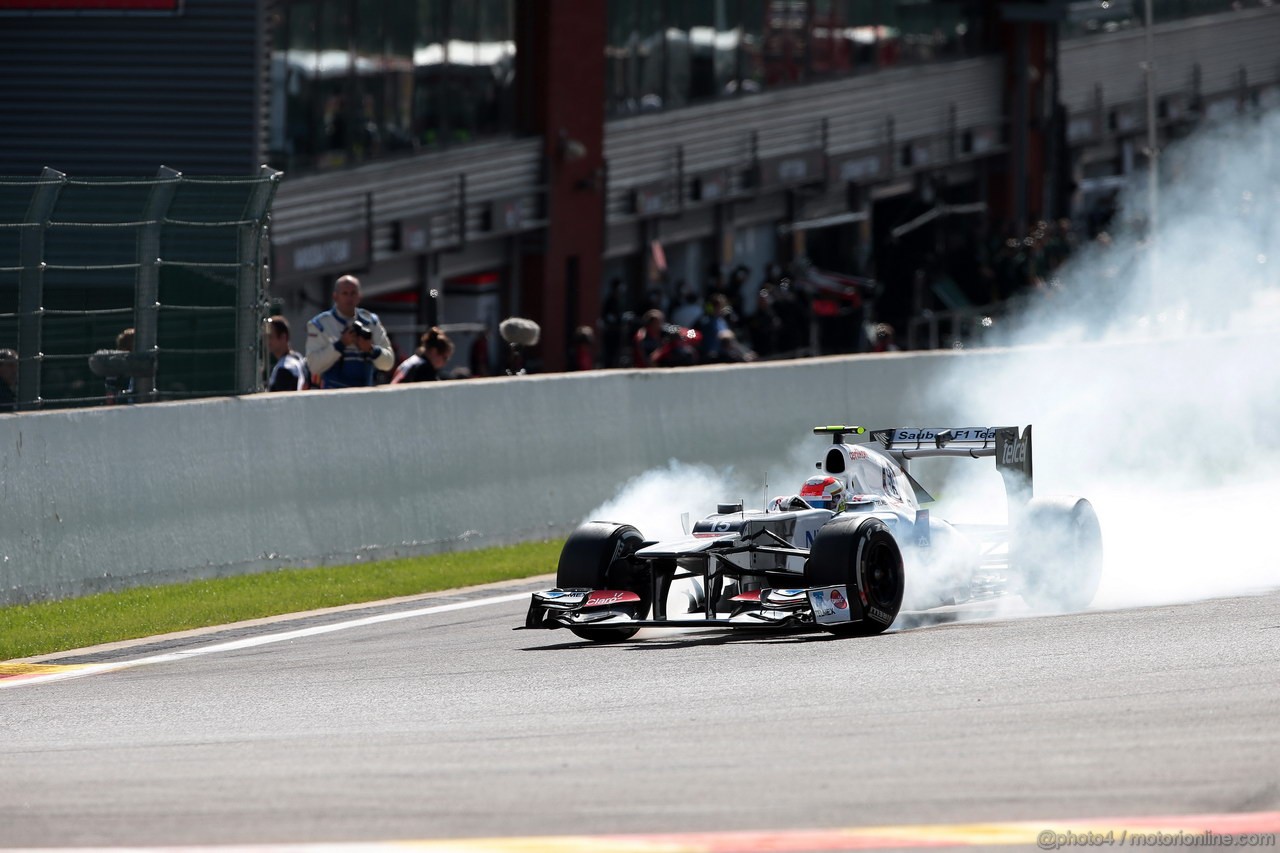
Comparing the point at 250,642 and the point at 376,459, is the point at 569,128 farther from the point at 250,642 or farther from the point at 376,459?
the point at 250,642

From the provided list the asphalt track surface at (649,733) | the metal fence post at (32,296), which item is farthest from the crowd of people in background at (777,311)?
the asphalt track surface at (649,733)

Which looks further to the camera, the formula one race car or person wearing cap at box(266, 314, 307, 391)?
person wearing cap at box(266, 314, 307, 391)

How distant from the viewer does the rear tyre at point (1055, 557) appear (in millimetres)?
11414

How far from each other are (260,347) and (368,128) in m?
13.8

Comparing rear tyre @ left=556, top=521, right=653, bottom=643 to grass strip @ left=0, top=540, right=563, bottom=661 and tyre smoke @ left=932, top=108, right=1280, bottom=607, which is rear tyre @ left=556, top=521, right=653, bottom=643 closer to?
grass strip @ left=0, top=540, right=563, bottom=661

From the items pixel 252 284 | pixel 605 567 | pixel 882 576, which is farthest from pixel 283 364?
pixel 882 576

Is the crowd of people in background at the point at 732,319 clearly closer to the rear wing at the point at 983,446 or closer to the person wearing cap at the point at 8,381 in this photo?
the person wearing cap at the point at 8,381

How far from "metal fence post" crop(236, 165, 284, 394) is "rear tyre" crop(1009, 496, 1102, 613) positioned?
5299 millimetres

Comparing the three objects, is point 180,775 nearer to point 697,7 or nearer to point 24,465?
point 24,465

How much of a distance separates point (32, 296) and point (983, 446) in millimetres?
5734

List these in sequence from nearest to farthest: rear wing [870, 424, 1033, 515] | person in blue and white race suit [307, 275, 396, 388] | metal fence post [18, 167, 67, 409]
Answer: rear wing [870, 424, 1033, 515]
metal fence post [18, 167, 67, 409]
person in blue and white race suit [307, 275, 396, 388]

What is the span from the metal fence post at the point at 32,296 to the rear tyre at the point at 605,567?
376 cm

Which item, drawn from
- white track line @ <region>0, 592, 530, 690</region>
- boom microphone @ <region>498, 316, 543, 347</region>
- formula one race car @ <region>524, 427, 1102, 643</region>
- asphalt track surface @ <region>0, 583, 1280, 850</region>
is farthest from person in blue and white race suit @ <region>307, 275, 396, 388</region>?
formula one race car @ <region>524, 427, 1102, 643</region>

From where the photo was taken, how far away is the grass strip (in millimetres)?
11367
